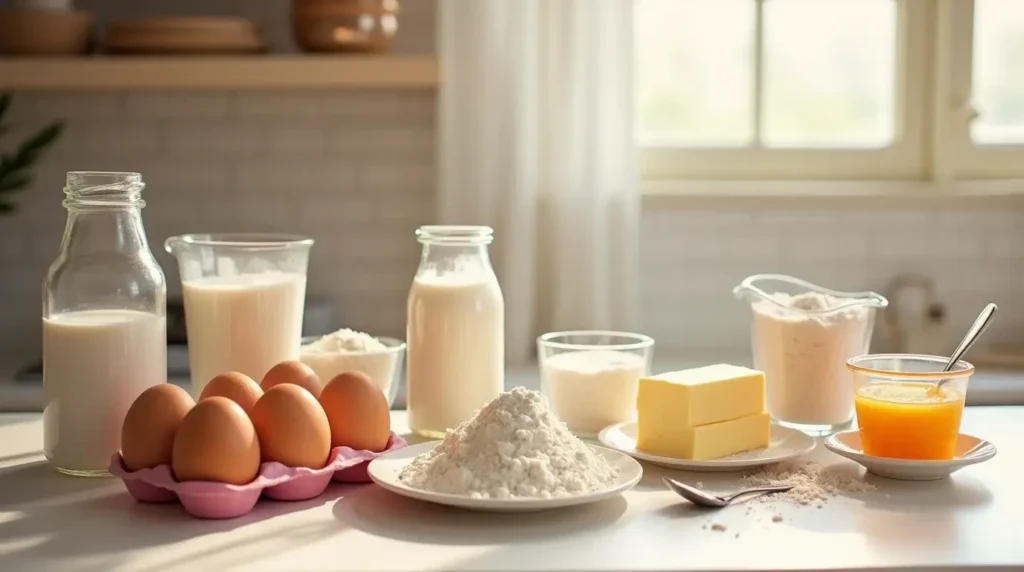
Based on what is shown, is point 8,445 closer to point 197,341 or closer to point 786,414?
point 197,341

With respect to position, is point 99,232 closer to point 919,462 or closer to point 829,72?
point 919,462

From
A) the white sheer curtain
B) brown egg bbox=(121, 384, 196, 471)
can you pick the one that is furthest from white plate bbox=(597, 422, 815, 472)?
the white sheer curtain

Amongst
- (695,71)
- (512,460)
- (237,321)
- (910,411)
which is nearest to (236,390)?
(237,321)

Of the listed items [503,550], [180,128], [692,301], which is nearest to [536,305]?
[692,301]

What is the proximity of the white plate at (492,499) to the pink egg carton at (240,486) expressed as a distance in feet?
0.11

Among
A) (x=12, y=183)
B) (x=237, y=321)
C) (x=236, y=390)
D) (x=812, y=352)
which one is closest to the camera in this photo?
(x=236, y=390)

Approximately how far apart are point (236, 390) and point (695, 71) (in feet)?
5.34

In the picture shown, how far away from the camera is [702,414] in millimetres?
1466

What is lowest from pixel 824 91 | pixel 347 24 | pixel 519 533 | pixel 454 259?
pixel 519 533

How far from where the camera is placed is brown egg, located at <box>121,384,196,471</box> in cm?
130

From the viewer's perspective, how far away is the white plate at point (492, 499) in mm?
1240

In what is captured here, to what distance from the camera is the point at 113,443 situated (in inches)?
57.1

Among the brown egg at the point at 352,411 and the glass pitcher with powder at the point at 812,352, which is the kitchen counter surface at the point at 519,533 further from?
the glass pitcher with powder at the point at 812,352

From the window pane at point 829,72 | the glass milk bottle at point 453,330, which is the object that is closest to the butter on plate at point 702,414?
the glass milk bottle at point 453,330
